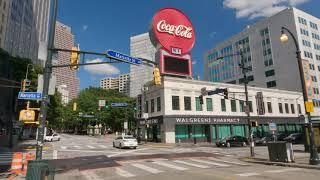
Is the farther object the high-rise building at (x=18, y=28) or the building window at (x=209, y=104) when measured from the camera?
the high-rise building at (x=18, y=28)

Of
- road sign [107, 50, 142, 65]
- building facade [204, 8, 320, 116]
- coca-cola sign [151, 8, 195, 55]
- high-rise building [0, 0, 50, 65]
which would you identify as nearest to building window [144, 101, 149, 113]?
coca-cola sign [151, 8, 195, 55]

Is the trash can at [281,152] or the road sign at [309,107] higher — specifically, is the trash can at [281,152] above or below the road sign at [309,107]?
below

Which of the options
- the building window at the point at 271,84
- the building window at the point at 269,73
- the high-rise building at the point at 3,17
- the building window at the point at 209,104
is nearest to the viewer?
the building window at the point at 209,104

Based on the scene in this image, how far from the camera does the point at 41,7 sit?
164375mm

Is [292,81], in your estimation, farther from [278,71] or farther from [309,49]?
[309,49]

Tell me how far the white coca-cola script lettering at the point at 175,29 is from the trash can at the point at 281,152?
31.0 metres

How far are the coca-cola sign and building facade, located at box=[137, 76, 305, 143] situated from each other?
5.98 metres

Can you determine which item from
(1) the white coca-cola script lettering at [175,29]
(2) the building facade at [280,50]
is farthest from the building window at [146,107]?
(2) the building facade at [280,50]

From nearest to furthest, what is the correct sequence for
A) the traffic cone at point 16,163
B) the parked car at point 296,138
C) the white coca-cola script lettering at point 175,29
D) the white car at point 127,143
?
the traffic cone at point 16,163
the white car at point 127,143
the parked car at point 296,138
the white coca-cola script lettering at point 175,29

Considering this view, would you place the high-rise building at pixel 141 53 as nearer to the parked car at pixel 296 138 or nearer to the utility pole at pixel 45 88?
the parked car at pixel 296 138

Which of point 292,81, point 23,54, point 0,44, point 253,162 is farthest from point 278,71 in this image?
point 23,54

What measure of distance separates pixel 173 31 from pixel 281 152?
1282 inches

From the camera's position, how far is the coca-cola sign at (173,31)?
1746 inches

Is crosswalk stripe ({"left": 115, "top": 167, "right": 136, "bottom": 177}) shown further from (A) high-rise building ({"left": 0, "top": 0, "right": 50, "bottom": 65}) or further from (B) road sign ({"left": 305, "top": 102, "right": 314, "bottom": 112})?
(A) high-rise building ({"left": 0, "top": 0, "right": 50, "bottom": 65})
